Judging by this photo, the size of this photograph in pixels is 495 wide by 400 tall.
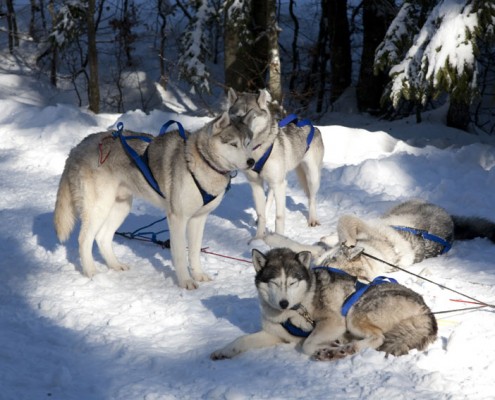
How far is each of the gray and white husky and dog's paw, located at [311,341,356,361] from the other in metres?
1.61

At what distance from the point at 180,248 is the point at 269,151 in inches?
71.4

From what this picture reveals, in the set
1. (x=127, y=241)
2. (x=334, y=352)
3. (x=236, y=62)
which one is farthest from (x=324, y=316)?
(x=236, y=62)

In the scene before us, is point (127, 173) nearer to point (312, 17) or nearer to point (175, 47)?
point (175, 47)

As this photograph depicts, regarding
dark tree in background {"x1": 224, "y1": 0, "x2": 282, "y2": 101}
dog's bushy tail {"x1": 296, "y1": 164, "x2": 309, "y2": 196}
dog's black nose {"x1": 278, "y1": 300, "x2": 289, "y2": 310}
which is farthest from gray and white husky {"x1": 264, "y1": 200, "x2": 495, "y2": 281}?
dark tree in background {"x1": 224, "y1": 0, "x2": 282, "y2": 101}

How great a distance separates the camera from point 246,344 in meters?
3.98

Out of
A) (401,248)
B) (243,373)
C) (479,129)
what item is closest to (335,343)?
(243,373)

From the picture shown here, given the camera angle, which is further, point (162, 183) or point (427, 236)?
point (427, 236)

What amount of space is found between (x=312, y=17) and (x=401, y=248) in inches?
736

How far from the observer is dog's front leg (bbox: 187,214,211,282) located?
5551mm

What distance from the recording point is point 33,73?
19.9 metres

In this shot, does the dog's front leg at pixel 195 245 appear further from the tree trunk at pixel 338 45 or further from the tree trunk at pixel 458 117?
the tree trunk at pixel 338 45

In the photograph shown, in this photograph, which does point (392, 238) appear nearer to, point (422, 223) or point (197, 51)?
point (422, 223)

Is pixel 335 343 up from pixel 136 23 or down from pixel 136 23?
down

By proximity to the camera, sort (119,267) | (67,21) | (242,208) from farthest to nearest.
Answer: (67,21), (242,208), (119,267)
